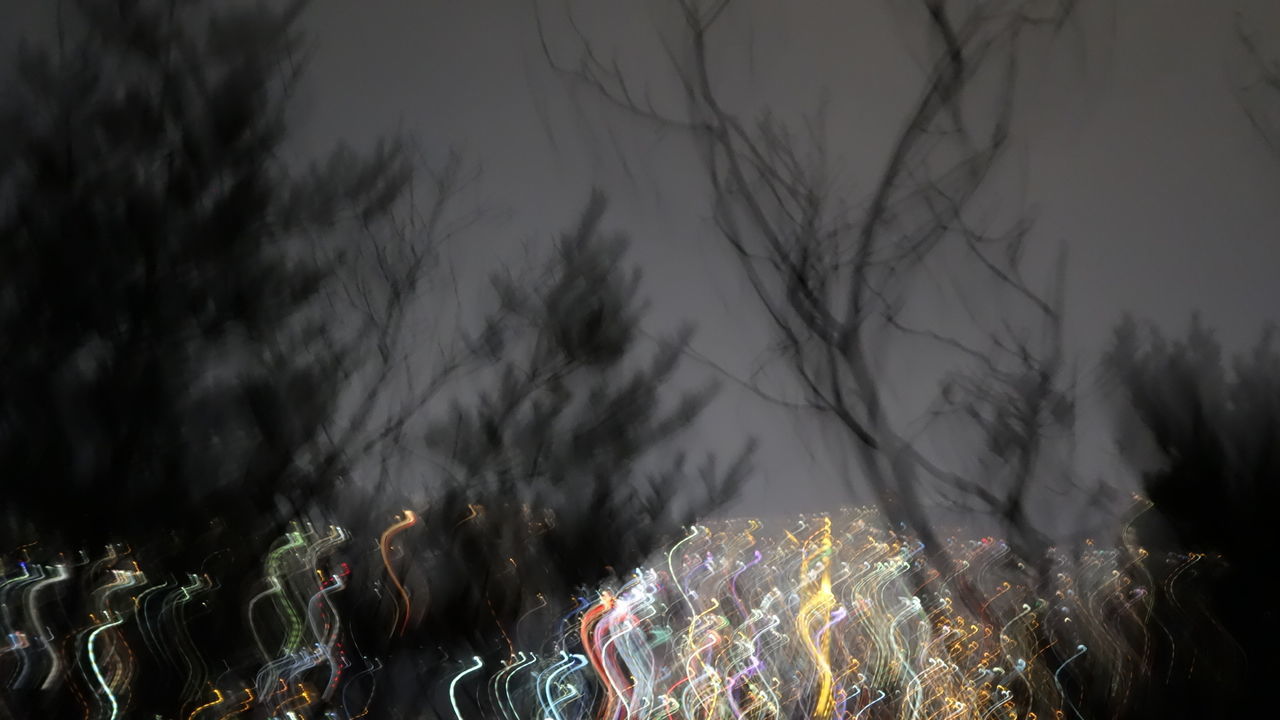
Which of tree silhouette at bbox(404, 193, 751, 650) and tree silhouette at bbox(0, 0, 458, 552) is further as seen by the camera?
tree silhouette at bbox(404, 193, 751, 650)

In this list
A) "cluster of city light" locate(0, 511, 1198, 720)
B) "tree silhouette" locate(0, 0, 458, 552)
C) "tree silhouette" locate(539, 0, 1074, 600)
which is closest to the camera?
"tree silhouette" locate(0, 0, 458, 552)

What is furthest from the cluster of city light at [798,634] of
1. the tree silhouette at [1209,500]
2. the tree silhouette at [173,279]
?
the tree silhouette at [173,279]

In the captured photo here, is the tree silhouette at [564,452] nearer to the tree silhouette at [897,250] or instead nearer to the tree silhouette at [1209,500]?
the tree silhouette at [897,250]

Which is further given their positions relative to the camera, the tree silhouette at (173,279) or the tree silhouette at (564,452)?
the tree silhouette at (564,452)

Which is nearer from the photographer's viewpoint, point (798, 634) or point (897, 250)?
point (798, 634)

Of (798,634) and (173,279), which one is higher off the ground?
(173,279)

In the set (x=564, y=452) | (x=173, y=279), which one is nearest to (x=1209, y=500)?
(x=564, y=452)

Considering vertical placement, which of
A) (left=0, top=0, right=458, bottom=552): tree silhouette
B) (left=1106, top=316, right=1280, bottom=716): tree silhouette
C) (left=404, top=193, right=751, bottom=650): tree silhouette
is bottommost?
(left=1106, top=316, right=1280, bottom=716): tree silhouette

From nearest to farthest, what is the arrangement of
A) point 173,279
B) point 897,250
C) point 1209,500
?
1. point 173,279
2. point 1209,500
3. point 897,250

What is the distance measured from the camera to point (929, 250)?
338 centimetres

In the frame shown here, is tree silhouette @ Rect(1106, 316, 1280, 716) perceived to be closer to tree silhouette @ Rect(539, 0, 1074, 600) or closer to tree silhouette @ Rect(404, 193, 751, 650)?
tree silhouette @ Rect(539, 0, 1074, 600)

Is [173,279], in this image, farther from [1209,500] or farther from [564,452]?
[1209,500]

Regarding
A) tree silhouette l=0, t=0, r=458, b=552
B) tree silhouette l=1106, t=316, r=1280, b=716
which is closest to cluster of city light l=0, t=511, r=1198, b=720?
tree silhouette l=1106, t=316, r=1280, b=716

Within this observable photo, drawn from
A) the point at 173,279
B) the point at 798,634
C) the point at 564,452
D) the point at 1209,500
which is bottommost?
the point at 1209,500
